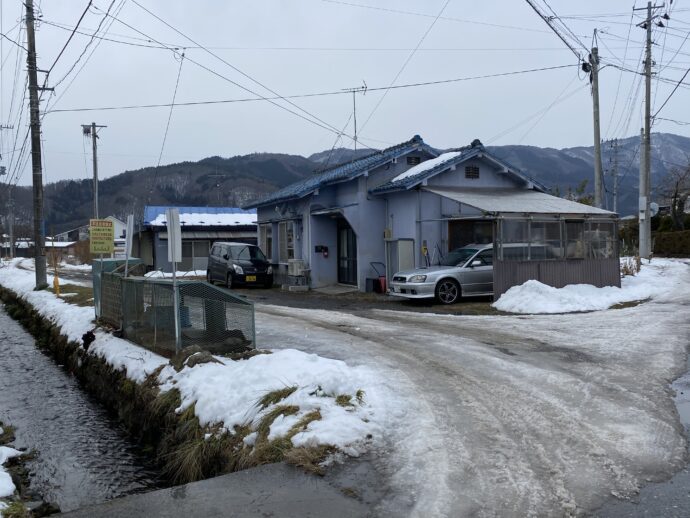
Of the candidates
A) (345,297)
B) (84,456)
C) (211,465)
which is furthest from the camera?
(345,297)

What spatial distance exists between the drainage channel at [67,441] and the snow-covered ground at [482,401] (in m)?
0.89

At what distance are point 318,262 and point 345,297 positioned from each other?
3.49m

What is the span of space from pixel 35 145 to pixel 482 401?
20.6 meters

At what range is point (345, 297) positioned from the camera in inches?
706

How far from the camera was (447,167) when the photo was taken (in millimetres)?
17734

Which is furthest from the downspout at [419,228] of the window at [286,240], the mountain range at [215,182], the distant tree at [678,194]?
the mountain range at [215,182]

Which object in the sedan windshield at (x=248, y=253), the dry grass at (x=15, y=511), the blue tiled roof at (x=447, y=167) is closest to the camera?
the dry grass at (x=15, y=511)

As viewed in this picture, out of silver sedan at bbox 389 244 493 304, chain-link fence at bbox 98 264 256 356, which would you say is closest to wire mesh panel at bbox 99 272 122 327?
chain-link fence at bbox 98 264 256 356

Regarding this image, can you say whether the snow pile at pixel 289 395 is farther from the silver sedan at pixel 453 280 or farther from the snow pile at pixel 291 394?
the silver sedan at pixel 453 280

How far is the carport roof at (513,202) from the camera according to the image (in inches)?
604

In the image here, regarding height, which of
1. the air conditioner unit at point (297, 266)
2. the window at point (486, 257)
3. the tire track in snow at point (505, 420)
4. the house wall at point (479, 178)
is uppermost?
the house wall at point (479, 178)

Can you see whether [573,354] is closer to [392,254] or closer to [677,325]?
[677,325]

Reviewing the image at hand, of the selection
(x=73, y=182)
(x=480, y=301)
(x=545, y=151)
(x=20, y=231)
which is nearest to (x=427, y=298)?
(x=480, y=301)

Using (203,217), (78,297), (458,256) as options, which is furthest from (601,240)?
(203,217)
